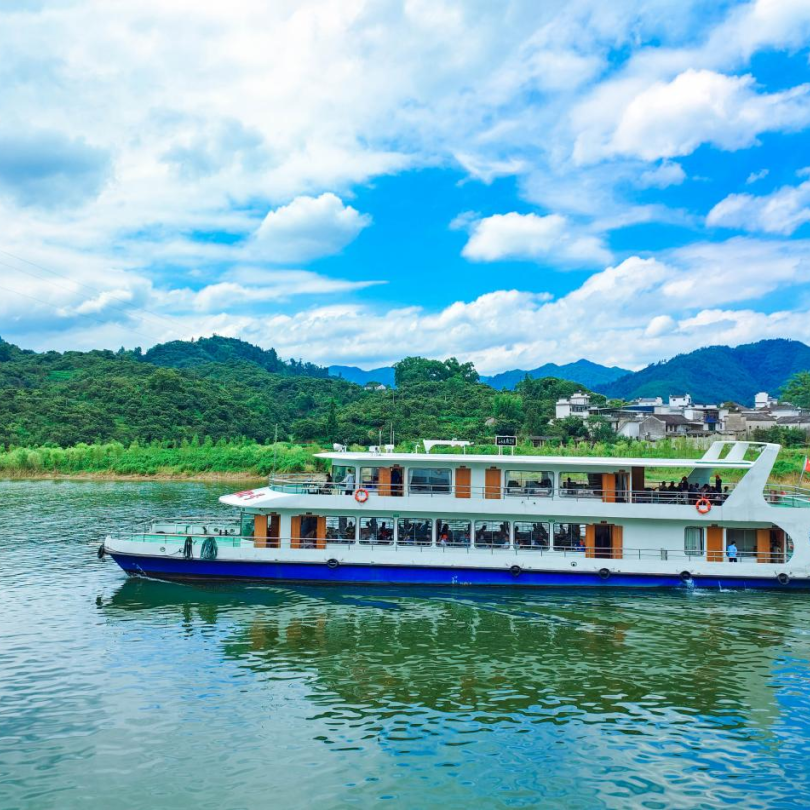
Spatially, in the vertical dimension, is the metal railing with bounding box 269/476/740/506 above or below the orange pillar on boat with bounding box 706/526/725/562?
above

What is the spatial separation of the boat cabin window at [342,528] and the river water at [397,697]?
6.79 ft

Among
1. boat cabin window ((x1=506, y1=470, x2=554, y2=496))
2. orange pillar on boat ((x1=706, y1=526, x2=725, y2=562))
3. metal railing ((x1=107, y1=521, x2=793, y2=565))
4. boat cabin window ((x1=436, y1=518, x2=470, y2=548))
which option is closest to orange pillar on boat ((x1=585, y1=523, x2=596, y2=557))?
metal railing ((x1=107, y1=521, x2=793, y2=565))

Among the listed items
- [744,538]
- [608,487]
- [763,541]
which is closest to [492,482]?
[608,487]

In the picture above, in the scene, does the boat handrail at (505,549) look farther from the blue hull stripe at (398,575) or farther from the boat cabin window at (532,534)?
the blue hull stripe at (398,575)

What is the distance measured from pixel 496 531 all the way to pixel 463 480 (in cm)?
224

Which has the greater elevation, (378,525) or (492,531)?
(378,525)

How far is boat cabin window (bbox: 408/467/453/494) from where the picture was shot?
25531mm

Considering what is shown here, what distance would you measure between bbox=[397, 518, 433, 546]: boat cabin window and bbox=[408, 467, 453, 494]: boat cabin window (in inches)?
44.0

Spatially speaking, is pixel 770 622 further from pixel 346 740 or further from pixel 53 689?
pixel 53 689

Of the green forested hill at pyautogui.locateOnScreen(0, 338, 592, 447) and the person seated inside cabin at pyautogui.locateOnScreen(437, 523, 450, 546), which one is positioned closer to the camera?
the person seated inside cabin at pyautogui.locateOnScreen(437, 523, 450, 546)

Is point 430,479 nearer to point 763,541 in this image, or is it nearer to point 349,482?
point 349,482

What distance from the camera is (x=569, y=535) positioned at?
84.1ft

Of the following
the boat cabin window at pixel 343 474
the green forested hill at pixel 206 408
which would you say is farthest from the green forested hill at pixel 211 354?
the boat cabin window at pixel 343 474

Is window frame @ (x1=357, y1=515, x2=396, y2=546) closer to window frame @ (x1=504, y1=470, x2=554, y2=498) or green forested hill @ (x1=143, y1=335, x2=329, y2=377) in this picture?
window frame @ (x1=504, y1=470, x2=554, y2=498)
